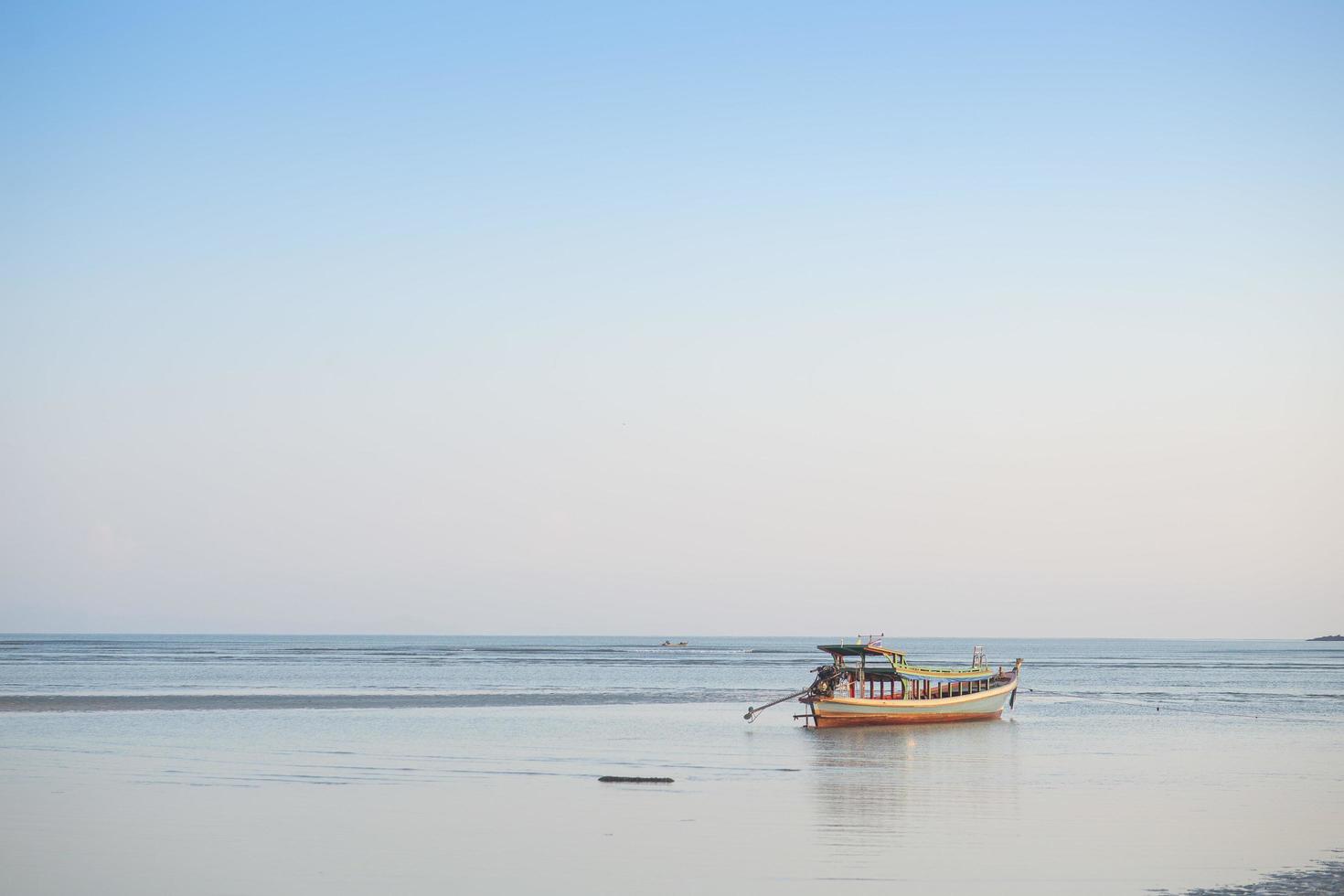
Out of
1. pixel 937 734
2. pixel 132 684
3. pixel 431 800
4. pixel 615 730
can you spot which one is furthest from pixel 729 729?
pixel 132 684

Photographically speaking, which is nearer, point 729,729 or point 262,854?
point 262,854

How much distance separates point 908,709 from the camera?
4784 cm

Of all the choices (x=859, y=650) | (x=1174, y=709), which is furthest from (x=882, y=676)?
(x=1174, y=709)

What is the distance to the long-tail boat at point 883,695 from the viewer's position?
151 feet

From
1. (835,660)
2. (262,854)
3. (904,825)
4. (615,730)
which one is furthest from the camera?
(835,660)

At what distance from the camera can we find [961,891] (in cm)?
1684

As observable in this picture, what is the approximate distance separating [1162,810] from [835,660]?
82.4 ft

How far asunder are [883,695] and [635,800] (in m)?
26.7

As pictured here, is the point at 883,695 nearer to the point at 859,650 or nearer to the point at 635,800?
the point at 859,650

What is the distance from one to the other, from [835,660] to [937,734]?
19.0ft

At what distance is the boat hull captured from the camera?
1805 inches

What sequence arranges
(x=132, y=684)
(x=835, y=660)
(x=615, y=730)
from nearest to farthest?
(x=615, y=730) → (x=835, y=660) → (x=132, y=684)

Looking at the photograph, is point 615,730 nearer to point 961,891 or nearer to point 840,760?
point 840,760

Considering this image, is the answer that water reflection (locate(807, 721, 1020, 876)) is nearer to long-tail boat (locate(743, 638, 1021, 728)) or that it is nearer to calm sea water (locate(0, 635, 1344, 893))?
calm sea water (locate(0, 635, 1344, 893))
